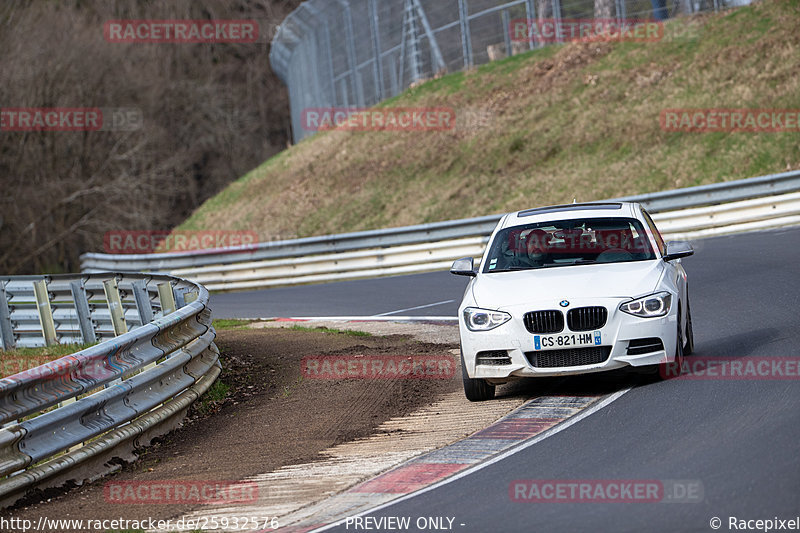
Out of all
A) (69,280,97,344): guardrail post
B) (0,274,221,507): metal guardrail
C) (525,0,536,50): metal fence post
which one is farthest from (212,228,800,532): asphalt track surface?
(525,0,536,50): metal fence post

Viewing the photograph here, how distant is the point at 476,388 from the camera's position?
9.10 meters

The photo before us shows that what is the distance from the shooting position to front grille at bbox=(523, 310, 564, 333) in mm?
8609

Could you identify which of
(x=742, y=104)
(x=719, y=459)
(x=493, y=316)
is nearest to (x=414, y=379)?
(x=493, y=316)

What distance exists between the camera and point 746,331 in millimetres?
11031

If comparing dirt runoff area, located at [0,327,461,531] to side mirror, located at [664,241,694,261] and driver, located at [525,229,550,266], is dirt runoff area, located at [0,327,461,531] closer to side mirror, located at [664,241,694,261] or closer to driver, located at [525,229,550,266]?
driver, located at [525,229,550,266]

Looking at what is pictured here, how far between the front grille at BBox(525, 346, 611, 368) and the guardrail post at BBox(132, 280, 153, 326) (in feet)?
22.5

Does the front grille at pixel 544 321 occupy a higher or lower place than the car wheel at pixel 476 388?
higher

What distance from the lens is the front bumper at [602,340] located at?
8.55 m

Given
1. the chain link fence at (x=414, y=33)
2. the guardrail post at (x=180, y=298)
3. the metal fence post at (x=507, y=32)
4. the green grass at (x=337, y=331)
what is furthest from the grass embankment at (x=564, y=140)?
the guardrail post at (x=180, y=298)

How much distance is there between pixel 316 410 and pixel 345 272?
14515 millimetres

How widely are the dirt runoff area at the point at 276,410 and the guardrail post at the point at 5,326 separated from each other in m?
4.06

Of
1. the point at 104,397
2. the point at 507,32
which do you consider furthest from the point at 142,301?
the point at 507,32

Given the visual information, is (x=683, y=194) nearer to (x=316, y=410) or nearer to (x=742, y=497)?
(x=316, y=410)

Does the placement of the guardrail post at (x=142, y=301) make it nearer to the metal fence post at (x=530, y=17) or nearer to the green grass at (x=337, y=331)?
the green grass at (x=337, y=331)
